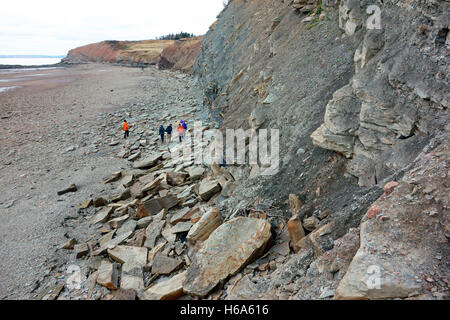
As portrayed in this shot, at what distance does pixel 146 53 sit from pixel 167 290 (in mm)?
82622

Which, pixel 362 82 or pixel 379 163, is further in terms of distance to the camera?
pixel 362 82

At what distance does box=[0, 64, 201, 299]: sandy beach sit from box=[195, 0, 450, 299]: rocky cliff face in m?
5.83

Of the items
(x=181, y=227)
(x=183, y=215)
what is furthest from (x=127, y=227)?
(x=181, y=227)

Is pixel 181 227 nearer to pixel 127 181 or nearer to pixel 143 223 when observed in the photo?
pixel 143 223

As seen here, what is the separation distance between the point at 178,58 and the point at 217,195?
55.8 meters

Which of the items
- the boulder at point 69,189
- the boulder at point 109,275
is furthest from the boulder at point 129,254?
the boulder at point 69,189

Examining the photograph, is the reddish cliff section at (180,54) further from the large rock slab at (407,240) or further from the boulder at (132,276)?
the large rock slab at (407,240)

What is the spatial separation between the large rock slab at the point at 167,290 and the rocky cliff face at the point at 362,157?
4.08ft

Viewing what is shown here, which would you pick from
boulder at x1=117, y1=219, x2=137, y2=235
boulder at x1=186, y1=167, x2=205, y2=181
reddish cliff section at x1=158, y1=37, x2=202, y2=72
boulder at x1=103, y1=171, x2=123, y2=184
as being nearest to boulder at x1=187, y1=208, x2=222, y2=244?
boulder at x1=117, y1=219, x2=137, y2=235

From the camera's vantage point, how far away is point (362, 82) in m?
5.66

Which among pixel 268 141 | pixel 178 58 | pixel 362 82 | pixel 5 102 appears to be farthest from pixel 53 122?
pixel 178 58

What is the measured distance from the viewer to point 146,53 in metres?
78.0
